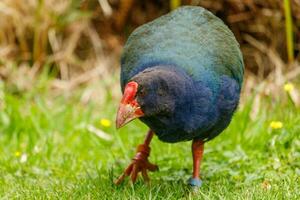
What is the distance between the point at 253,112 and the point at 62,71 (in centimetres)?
196

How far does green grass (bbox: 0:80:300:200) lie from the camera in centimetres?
382

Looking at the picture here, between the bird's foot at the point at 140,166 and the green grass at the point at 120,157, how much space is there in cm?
7

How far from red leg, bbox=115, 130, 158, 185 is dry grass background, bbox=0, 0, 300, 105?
193 cm

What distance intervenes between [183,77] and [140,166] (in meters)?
0.96

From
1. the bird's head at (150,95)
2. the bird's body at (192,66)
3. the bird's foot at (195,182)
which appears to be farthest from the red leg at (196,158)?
the bird's head at (150,95)

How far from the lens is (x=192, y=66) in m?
3.57

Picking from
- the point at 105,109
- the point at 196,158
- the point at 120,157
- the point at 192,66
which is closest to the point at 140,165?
the point at 196,158

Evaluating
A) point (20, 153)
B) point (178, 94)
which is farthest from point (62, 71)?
point (178, 94)

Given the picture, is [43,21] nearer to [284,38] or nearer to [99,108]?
[99,108]

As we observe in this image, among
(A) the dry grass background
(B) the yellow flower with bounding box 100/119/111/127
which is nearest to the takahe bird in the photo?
(B) the yellow flower with bounding box 100/119/111/127

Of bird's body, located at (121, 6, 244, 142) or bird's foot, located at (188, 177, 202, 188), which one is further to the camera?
bird's foot, located at (188, 177, 202, 188)

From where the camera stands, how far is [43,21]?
6.58m

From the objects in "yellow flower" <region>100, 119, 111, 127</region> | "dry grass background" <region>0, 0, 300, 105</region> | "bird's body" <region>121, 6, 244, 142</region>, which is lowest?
→ "dry grass background" <region>0, 0, 300, 105</region>

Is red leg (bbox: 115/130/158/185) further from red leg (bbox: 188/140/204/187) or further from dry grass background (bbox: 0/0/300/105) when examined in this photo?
dry grass background (bbox: 0/0/300/105)
